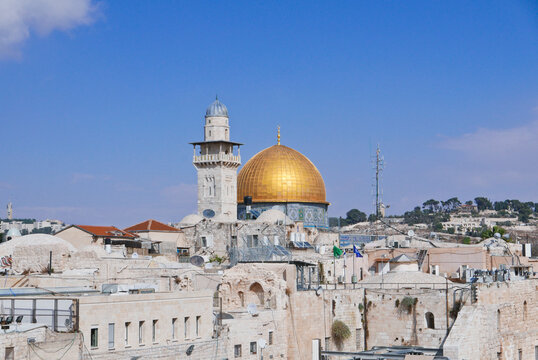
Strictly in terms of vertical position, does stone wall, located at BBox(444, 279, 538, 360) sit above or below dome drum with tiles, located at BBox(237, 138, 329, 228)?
below

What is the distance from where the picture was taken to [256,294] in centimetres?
3275

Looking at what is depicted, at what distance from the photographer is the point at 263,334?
30812 mm

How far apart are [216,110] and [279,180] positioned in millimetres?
7254

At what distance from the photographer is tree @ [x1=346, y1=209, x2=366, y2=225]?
147m

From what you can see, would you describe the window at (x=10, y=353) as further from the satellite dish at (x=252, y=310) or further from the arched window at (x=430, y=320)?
the arched window at (x=430, y=320)

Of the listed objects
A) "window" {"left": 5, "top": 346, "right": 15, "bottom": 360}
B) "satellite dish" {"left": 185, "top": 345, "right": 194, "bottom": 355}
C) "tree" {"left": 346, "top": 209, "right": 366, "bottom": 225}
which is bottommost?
"satellite dish" {"left": 185, "top": 345, "right": 194, "bottom": 355}

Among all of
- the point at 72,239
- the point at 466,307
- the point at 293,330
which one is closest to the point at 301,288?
the point at 293,330

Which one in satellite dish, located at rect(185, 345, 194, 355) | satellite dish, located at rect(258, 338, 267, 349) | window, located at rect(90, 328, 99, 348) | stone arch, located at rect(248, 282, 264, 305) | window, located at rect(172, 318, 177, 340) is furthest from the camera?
stone arch, located at rect(248, 282, 264, 305)

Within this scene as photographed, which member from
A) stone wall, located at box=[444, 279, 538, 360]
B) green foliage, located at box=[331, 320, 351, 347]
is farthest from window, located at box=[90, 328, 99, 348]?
stone wall, located at box=[444, 279, 538, 360]

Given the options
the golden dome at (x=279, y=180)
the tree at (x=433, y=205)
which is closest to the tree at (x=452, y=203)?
the tree at (x=433, y=205)

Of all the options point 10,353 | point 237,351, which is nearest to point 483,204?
point 237,351

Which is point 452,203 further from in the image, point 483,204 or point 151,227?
point 151,227

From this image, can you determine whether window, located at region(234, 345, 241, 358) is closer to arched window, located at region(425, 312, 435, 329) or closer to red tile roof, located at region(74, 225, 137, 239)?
arched window, located at region(425, 312, 435, 329)

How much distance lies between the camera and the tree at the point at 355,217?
482 feet
